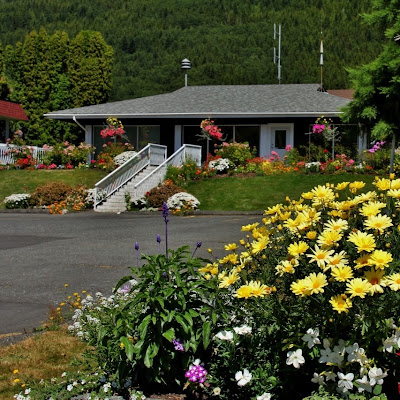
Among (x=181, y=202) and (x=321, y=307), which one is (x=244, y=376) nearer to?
(x=321, y=307)

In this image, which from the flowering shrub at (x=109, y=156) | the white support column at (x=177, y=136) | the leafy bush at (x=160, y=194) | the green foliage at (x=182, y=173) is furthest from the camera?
the white support column at (x=177, y=136)

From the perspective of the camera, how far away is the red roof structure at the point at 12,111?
34281 mm

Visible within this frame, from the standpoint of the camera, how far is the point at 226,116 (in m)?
26.7

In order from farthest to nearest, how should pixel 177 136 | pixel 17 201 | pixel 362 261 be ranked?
pixel 177 136
pixel 17 201
pixel 362 261

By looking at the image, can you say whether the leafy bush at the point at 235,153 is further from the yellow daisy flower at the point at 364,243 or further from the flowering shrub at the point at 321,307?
the yellow daisy flower at the point at 364,243

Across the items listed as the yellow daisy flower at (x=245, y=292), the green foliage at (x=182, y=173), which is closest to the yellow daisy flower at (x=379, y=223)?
the yellow daisy flower at (x=245, y=292)

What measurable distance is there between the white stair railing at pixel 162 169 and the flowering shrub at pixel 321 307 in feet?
54.5

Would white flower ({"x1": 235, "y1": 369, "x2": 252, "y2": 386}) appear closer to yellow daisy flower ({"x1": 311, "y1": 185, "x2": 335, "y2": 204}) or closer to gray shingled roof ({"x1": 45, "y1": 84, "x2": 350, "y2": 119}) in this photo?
yellow daisy flower ({"x1": 311, "y1": 185, "x2": 335, "y2": 204})

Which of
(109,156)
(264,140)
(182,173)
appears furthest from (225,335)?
(264,140)

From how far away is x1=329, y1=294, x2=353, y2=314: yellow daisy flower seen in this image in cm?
316

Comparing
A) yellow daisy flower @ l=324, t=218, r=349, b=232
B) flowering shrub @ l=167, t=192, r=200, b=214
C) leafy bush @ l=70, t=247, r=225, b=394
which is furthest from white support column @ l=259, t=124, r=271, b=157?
yellow daisy flower @ l=324, t=218, r=349, b=232

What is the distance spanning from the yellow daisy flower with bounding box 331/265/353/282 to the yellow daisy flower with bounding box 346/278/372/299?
0.05m

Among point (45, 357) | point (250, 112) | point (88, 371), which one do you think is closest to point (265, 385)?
point (88, 371)

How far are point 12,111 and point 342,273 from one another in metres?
34.6
